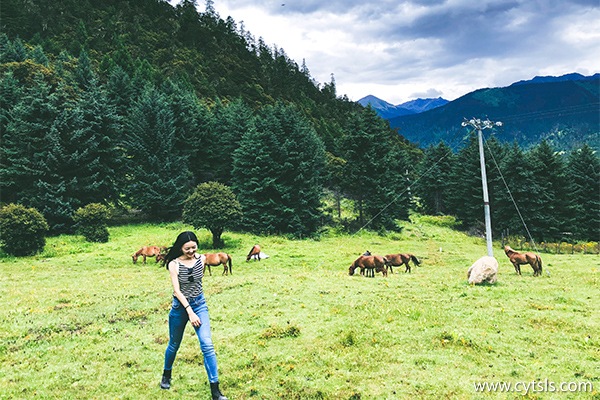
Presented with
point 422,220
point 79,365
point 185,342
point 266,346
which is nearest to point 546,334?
point 266,346

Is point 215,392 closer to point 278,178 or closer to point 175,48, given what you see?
point 278,178

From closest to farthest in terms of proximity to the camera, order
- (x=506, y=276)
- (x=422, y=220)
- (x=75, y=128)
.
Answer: (x=506, y=276) → (x=75, y=128) → (x=422, y=220)

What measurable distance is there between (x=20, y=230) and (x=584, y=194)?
70.8 meters

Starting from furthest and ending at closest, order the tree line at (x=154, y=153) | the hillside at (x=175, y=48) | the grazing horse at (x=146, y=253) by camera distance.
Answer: the hillside at (x=175, y=48) → the tree line at (x=154, y=153) → the grazing horse at (x=146, y=253)

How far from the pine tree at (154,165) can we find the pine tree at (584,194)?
178ft

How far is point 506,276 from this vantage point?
1922 cm

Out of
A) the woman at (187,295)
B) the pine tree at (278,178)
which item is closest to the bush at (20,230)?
the pine tree at (278,178)

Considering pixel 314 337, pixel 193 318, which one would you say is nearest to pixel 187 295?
pixel 193 318

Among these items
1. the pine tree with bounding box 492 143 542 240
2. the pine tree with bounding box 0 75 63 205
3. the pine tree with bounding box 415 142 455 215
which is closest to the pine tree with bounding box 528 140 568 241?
the pine tree with bounding box 492 143 542 240

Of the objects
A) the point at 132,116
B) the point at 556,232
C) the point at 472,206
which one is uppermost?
the point at 132,116

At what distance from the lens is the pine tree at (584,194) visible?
5006 centimetres

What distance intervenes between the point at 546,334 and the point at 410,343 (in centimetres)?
391

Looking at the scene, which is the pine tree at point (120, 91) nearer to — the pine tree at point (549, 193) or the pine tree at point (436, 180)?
the pine tree at point (436, 180)

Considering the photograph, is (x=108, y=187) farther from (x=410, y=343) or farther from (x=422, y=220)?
(x=422, y=220)
